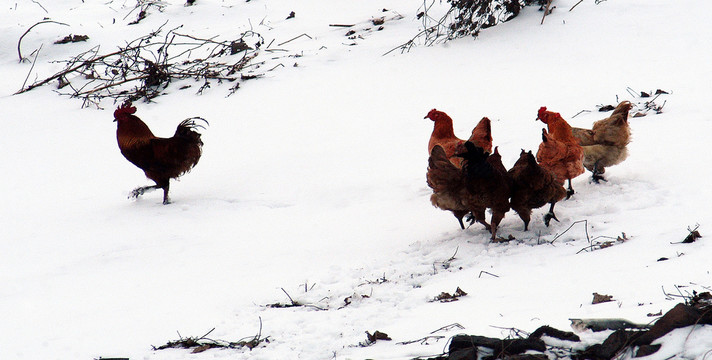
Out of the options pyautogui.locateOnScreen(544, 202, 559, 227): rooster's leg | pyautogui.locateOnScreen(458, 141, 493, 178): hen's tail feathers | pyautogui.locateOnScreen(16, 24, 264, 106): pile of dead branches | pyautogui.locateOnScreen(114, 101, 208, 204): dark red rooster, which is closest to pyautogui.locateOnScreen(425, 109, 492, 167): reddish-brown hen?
pyautogui.locateOnScreen(458, 141, 493, 178): hen's tail feathers

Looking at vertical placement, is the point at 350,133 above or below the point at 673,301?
above

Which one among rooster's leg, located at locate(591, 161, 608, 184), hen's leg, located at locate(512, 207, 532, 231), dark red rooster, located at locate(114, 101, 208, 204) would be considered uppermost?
dark red rooster, located at locate(114, 101, 208, 204)

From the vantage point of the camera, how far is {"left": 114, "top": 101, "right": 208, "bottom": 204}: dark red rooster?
717cm

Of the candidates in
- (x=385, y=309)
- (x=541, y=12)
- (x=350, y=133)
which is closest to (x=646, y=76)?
(x=541, y=12)

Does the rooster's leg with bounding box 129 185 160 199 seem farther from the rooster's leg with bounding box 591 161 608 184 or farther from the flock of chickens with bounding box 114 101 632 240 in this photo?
the rooster's leg with bounding box 591 161 608 184

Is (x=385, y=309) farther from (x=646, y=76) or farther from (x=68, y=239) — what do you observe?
(x=646, y=76)

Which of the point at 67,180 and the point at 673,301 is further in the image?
the point at 67,180

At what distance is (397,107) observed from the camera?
9.47 meters

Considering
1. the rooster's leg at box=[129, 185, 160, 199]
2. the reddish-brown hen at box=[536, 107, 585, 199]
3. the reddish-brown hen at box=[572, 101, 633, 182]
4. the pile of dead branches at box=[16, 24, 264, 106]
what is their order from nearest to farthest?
the reddish-brown hen at box=[536, 107, 585, 199] < the reddish-brown hen at box=[572, 101, 633, 182] < the rooster's leg at box=[129, 185, 160, 199] < the pile of dead branches at box=[16, 24, 264, 106]

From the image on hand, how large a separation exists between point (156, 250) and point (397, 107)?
4.84 metres

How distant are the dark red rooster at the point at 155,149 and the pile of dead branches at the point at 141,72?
3619 millimetres

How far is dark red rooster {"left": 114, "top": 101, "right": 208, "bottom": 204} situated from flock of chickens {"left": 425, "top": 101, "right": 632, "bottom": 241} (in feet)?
10.9

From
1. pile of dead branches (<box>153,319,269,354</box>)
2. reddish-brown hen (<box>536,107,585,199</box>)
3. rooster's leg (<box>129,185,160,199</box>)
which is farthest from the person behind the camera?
rooster's leg (<box>129,185,160,199</box>)

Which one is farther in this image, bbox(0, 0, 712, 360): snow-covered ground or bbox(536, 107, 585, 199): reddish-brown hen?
bbox(536, 107, 585, 199): reddish-brown hen
